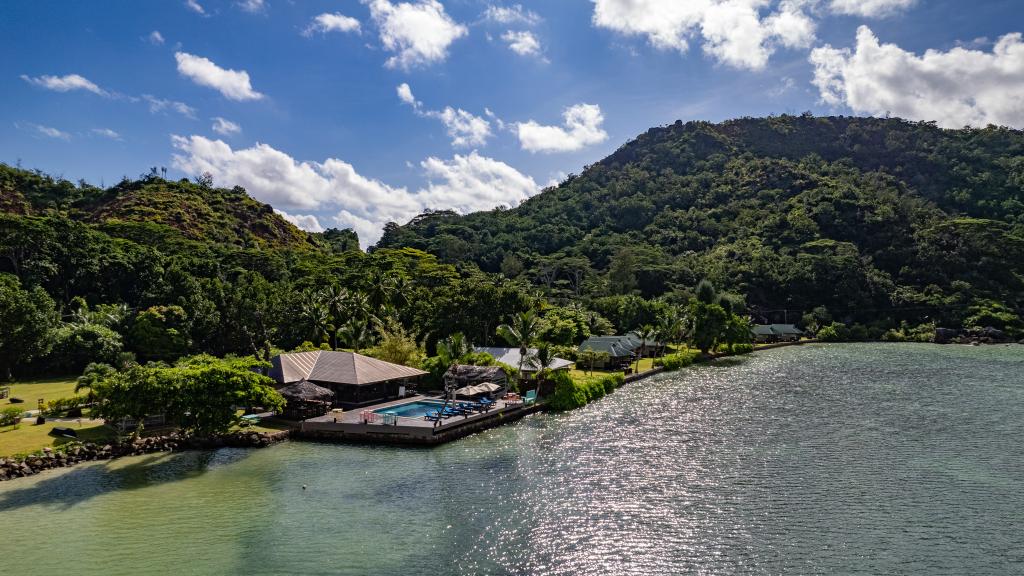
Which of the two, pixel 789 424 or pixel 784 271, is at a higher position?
pixel 784 271

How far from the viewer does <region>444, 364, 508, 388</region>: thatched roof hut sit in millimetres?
47094

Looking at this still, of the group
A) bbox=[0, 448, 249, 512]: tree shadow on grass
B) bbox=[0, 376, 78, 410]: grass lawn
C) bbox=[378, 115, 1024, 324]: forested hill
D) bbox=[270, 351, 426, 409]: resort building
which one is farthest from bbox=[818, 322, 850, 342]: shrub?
bbox=[0, 376, 78, 410]: grass lawn

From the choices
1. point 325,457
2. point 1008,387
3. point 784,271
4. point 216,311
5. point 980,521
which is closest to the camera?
point 980,521

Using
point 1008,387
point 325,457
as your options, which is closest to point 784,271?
point 1008,387

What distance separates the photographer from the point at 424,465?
31172 millimetres

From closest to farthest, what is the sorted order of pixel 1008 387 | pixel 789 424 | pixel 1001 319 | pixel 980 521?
1. pixel 980 521
2. pixel 789 424
3. pixel 1008 387
4. pixel 1001 319

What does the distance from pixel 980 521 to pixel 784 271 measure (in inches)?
4423

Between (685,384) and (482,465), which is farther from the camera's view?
(685,384)

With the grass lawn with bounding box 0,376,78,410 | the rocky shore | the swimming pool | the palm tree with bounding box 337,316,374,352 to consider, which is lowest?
the swimming pool

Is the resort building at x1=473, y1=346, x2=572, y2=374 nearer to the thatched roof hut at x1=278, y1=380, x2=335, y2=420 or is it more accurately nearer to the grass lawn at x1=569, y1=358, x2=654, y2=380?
the grass lawn at x1=569, y1=358, x2=654, y2=380

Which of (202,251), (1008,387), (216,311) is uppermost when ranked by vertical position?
(202,251)

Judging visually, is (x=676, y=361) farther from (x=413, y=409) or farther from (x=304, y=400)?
(x=304, y=400)

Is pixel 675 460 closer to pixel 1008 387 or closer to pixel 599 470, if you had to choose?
pixel 599 470

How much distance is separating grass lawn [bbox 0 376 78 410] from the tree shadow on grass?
550 inches
